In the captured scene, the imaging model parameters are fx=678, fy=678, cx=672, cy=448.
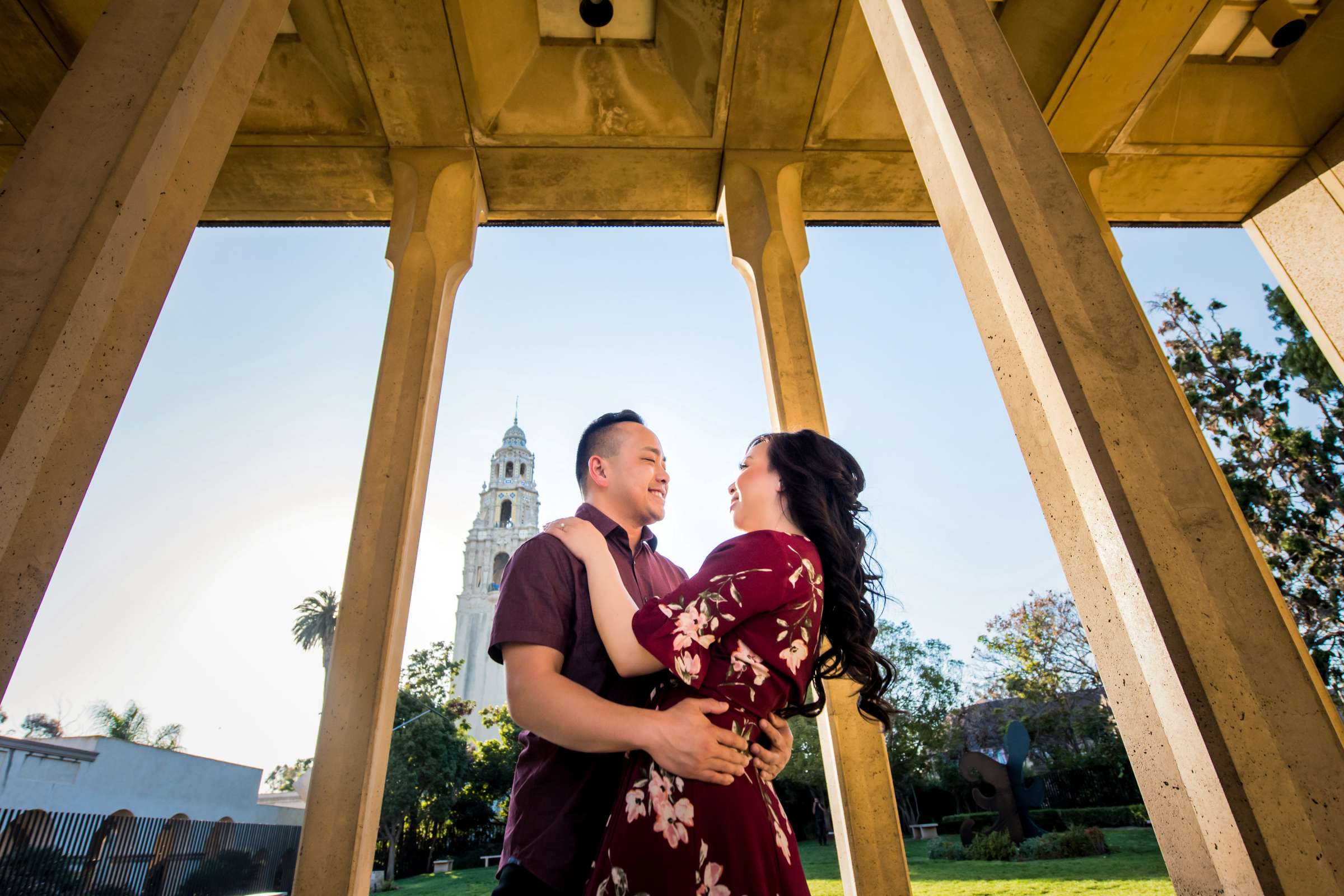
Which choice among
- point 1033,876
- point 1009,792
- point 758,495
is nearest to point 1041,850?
point 1009,792

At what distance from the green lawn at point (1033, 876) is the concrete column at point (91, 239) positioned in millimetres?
11854

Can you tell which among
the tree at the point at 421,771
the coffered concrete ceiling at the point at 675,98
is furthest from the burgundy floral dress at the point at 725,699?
the tree at the point at 421,771

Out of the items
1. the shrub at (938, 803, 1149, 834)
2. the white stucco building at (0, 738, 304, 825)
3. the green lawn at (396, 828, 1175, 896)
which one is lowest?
the green lawn at (396, 828, 1175, 896)

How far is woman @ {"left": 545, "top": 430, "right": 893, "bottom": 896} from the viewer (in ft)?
4.71

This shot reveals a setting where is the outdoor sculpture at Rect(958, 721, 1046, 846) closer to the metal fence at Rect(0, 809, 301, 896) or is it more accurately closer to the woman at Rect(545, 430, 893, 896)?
the metal fence at Rect(0, 809, 301, 896)

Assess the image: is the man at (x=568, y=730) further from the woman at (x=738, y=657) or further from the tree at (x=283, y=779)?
the tree at (x=283, y=779)

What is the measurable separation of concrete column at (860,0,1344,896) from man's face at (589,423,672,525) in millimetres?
1287

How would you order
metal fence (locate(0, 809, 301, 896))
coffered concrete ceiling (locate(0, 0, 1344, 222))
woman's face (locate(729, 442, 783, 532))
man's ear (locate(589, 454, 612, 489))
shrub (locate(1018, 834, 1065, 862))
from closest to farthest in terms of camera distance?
woman's face (locate(729, 442, 783, 532)) < man's ear (locate(589, 454, 612, 489)) < coffered concrete ceiling (locate(0, 0, 1344, 222)) < metal fence (locate(0, 809, 301, 896)) < shrub (locate(1018, 834, 1065, 862))

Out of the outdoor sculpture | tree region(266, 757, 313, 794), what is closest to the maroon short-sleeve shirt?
the outdoor sculpture

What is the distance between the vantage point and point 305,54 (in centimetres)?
645

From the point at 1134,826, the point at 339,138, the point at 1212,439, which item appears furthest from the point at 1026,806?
the point at 339,138

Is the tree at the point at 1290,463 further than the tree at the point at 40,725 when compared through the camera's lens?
No

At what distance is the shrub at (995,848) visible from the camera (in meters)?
16.3

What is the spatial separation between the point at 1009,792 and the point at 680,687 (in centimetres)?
1984
